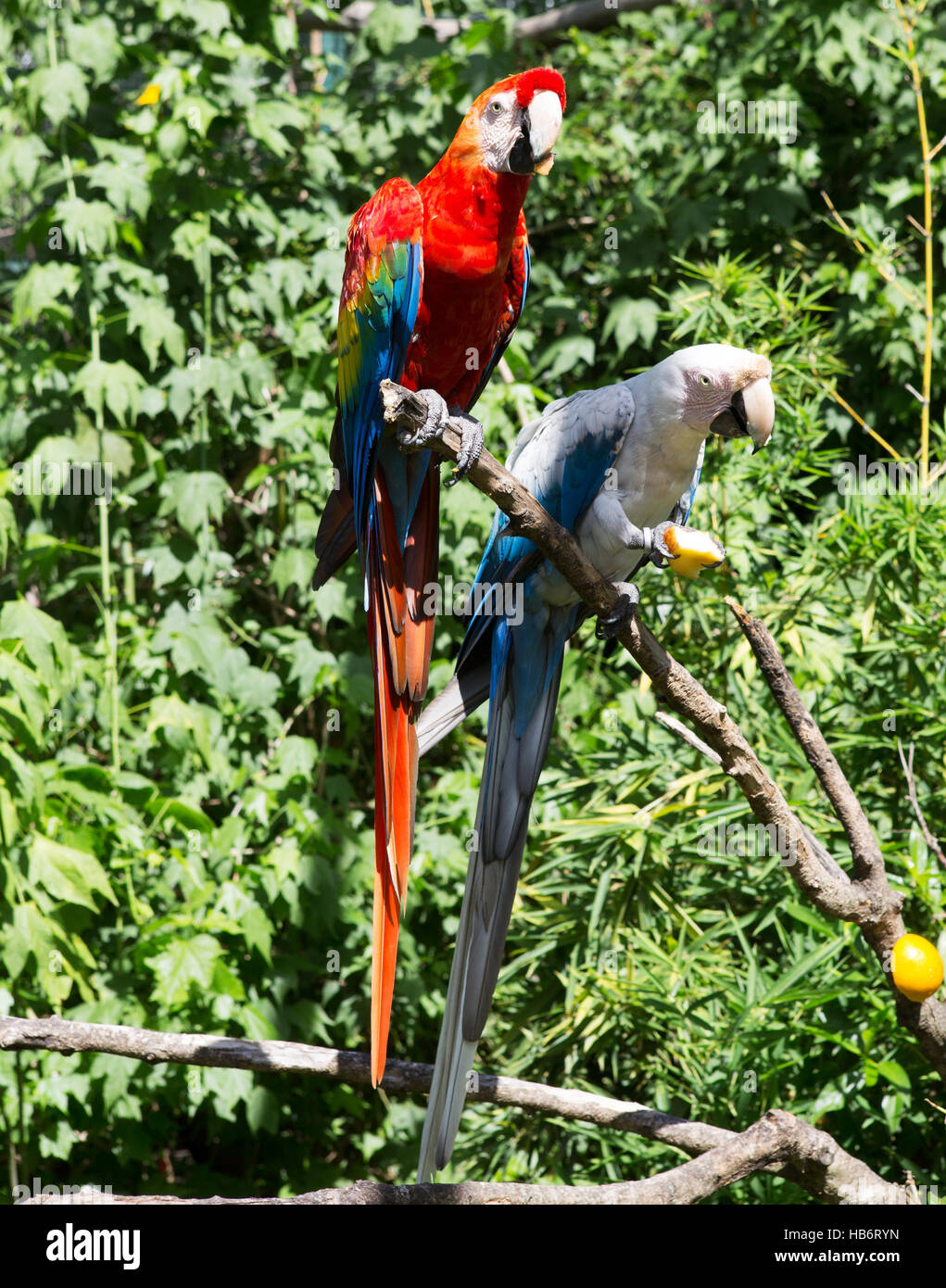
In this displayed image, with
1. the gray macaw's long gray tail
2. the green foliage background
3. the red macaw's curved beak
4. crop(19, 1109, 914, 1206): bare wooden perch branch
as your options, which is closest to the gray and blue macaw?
the gray macaw's long gray tail

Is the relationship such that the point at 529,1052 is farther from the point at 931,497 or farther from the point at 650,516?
the point at 931,497

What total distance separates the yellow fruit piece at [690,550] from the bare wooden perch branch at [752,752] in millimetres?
69

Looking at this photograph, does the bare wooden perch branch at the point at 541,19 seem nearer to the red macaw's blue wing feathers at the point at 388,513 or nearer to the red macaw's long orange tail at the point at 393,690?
the red macaw's blue wing feathers at the point at 388,513

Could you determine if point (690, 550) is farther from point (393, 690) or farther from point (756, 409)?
point (393, 690)

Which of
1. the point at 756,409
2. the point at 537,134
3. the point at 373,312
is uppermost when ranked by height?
the point at 537,134

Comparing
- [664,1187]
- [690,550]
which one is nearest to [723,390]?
[690,550]

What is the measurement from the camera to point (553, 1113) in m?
1.62

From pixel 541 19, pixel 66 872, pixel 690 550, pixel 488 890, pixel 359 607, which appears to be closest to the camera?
pixel 690 550

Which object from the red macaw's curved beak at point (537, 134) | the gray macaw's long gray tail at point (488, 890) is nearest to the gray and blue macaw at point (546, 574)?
the gray macaw's long gray tail at point (488, 890)

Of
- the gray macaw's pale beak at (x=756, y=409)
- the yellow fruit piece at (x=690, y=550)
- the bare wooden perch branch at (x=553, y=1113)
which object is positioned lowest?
the bare wooden perch branch at (x=553, y=1113)

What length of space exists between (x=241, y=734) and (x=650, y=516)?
1.36 m

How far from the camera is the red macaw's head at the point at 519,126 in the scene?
1.33m

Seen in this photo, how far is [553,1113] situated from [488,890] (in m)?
0.38

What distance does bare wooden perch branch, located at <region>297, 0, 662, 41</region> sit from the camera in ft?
9.77
